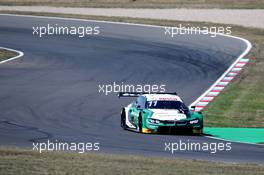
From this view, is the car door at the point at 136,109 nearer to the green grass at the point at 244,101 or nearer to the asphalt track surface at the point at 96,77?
the asphalt track surface at the point at 96,77

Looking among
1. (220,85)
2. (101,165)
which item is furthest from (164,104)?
(220,85)

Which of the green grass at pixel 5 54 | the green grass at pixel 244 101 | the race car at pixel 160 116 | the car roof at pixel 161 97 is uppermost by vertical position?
the car roof at pixel 161 97

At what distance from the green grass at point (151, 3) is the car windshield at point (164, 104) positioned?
77.2 ft

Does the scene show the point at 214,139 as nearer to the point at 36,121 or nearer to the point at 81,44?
the point at 36,121

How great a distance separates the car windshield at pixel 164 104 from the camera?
22750 millimetres

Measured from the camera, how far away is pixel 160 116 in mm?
22031

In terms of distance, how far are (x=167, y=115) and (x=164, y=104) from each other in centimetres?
89

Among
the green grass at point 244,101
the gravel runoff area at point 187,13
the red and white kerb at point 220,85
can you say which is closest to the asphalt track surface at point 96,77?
the red and white kerb at point 220,85

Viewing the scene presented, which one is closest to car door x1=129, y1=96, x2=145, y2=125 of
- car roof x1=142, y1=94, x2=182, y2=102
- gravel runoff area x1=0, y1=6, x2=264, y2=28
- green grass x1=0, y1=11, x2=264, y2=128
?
car roof x1=142, y1=94, x2=182, y2=102

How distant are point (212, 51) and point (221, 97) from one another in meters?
8.46

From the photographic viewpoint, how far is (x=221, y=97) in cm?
2889

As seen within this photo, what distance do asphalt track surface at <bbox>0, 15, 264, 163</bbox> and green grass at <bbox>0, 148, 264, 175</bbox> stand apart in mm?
1391

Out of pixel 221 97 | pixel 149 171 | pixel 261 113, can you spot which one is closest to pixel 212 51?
pixel 221 97

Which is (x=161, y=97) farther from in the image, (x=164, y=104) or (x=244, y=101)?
(x=244, y=101)
